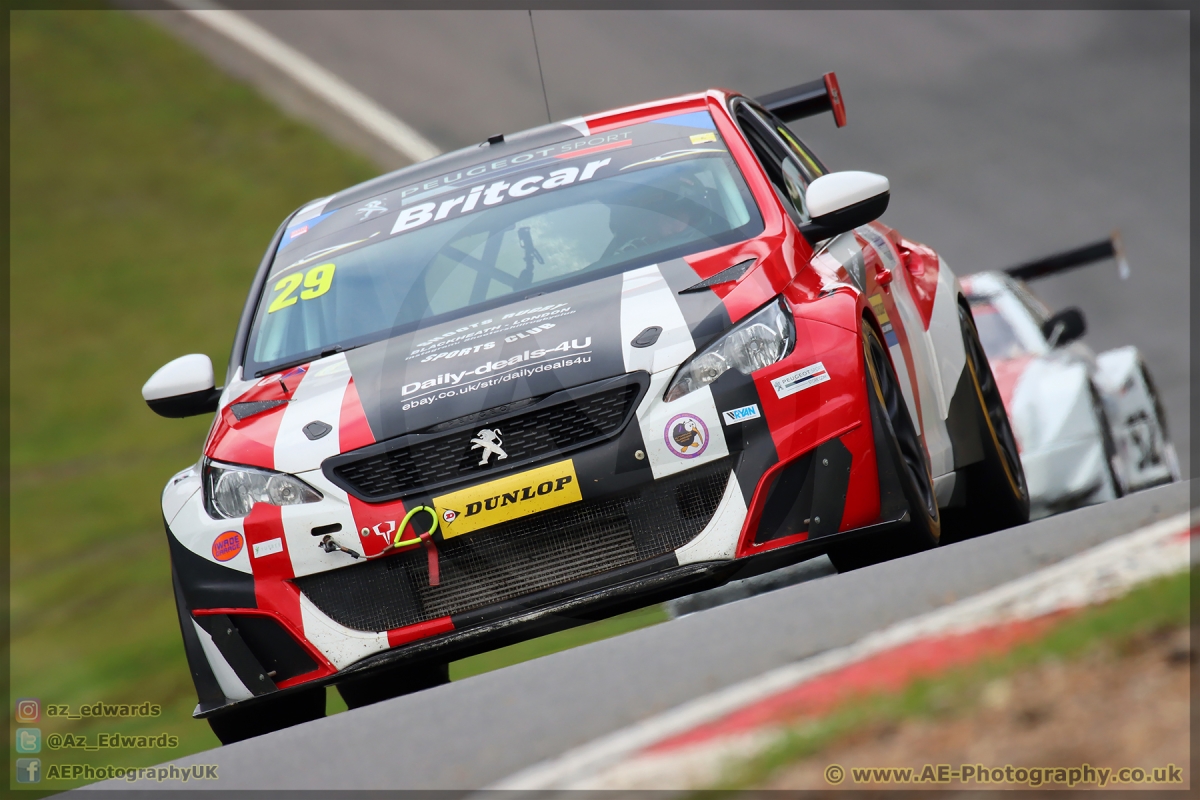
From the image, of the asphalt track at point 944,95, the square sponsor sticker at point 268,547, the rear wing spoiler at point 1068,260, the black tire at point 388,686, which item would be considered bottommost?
the black tire at point 388,686

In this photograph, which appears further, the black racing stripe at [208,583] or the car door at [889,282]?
the car door at [889,282]

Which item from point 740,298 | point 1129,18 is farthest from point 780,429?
point 1129,18

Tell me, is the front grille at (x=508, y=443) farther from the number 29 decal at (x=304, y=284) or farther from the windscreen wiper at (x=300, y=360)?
the number 29 decal at (x=304, y=284)

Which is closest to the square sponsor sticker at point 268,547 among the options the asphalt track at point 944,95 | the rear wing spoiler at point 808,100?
the rear wing spoiler at point 808,100

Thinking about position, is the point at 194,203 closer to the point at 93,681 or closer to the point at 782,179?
the point at 93,681

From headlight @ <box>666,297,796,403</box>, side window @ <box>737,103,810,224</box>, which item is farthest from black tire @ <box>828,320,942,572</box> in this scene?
side window @ <box>737,103,810,224</box>

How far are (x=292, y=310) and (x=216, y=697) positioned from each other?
1.41 metres

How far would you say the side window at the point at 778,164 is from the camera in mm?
5340

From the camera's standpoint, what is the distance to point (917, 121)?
19.1 meters

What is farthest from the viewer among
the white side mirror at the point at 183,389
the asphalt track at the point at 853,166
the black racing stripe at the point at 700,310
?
the white side mirror at the point at 183,389

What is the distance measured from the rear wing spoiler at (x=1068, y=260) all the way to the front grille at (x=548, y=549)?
5729 mm

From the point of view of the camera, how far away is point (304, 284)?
5.39 metres

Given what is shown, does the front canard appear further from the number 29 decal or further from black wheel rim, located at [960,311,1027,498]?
black wheel rim, located at [960,311,1027,498]

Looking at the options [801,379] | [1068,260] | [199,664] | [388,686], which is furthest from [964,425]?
[1068,260]
